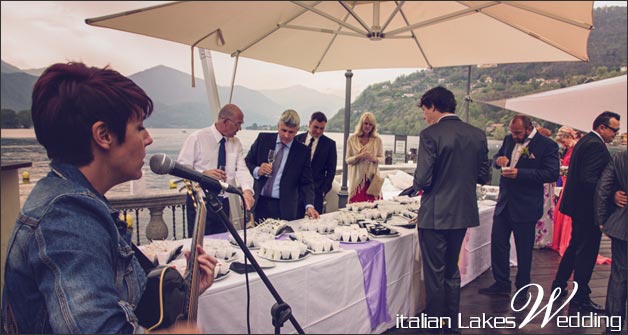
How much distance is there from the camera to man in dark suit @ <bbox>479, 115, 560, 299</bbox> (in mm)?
3041

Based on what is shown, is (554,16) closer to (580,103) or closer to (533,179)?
(533,179)

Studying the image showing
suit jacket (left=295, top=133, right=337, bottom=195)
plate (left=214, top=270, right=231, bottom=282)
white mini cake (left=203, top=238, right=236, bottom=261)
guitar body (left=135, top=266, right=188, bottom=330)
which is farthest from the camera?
suit jacket (left=295, top=133, right=337, bottom=195)

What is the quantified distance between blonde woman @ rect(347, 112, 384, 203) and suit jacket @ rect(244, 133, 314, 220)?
125 cm

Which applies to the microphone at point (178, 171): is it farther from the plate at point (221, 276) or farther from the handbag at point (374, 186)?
the handbag at point (374, 186)

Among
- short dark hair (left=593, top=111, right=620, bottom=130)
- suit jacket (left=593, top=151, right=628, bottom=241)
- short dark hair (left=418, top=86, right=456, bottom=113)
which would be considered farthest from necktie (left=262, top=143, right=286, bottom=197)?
short dark hair (left=593, top=111, right=620, bottom=130)

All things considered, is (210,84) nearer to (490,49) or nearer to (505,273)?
(490,49)

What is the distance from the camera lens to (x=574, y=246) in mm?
3172

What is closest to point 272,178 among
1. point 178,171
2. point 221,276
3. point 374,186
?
point 221,276

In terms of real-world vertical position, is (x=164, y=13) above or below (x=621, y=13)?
below

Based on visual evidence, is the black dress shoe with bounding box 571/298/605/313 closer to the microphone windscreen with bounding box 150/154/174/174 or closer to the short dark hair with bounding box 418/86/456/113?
the short dark hair with bounding box 418/86/456/113

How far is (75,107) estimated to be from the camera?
28.8 inches

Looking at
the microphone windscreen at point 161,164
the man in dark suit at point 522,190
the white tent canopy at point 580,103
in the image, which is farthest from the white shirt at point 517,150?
the microphone windscreen at point 161,164

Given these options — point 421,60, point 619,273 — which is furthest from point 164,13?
point 619,273

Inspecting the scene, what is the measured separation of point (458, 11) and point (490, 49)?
2.35ft
